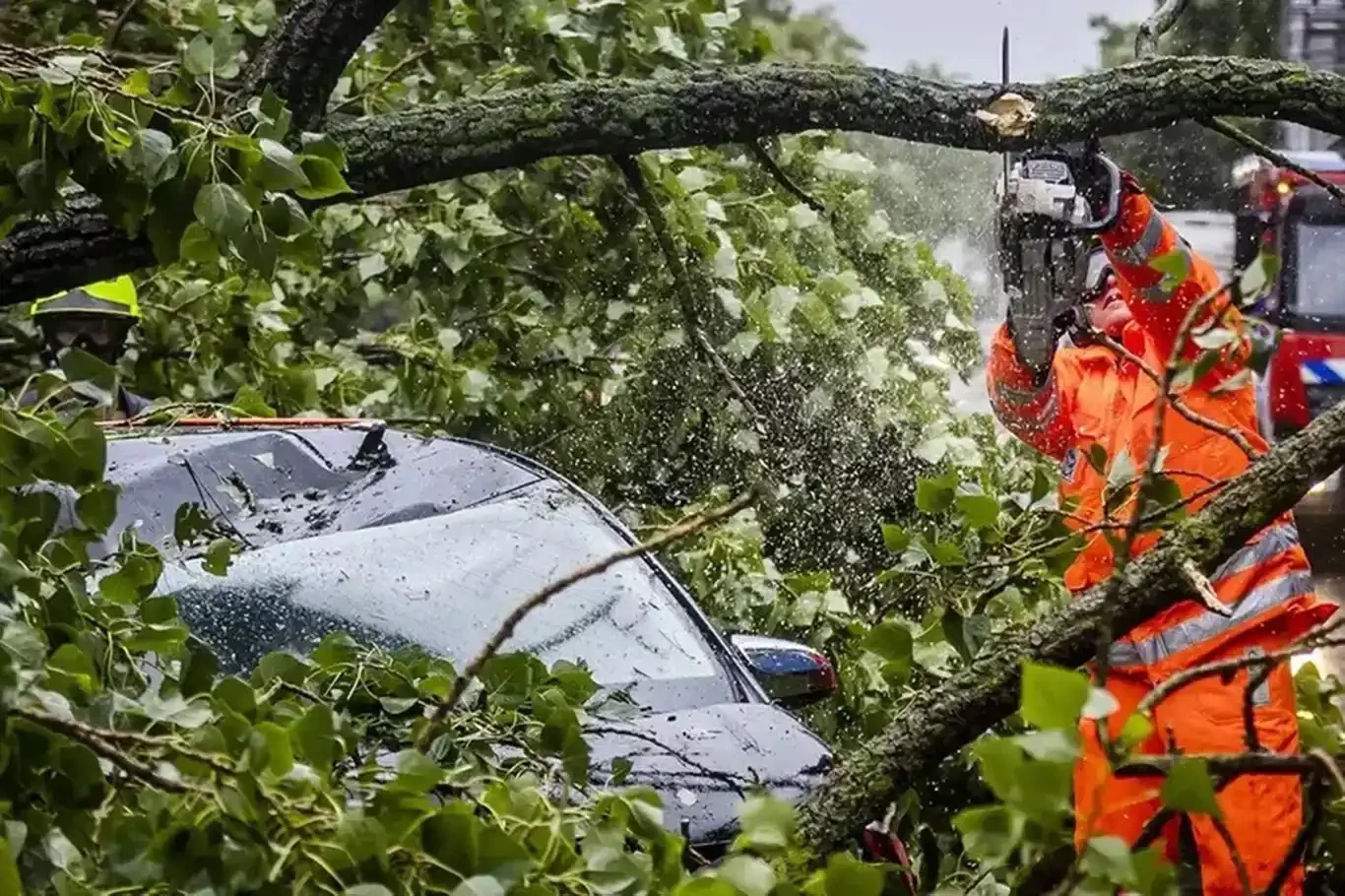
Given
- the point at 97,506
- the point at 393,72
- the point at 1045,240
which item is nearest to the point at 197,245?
the point at 97,506

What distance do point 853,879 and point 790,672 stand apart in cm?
195

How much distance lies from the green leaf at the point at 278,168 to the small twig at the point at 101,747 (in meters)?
0.67

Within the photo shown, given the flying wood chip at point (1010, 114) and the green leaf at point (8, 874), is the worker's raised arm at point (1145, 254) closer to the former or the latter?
the flying wood chip at point (1010, 114)

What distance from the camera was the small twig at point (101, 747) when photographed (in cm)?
144

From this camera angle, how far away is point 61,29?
536 centimetres

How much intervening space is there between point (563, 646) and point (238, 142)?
148 cm

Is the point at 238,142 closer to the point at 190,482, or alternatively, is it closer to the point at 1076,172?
the point at 190,482

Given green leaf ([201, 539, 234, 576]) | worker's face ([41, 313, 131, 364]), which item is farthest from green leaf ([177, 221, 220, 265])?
worker's face ([41, 313, 131, 364])

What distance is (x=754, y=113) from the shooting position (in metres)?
2.84

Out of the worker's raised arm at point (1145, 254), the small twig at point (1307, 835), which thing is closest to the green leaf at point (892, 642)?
the small twig at point (1307, 835)

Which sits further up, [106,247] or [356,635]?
[106,247]

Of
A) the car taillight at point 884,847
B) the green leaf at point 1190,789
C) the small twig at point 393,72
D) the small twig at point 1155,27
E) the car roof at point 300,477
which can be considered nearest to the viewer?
the green leaf at point 1190,789

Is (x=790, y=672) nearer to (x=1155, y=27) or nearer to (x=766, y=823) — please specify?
(x=1155, y=27)

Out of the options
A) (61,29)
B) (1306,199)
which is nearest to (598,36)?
(61,29)
